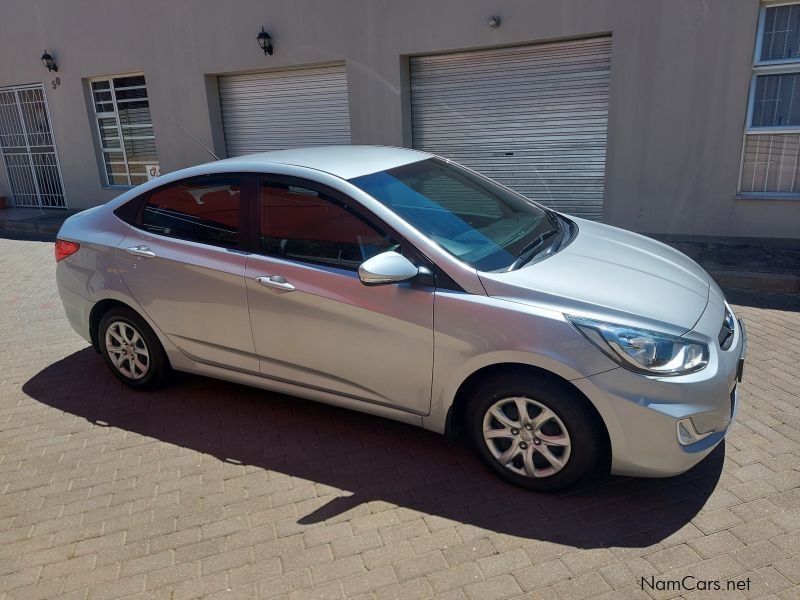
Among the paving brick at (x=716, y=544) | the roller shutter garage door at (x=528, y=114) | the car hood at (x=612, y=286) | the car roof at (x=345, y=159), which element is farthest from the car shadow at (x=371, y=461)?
the roller shutter garage door at (x=528, y=114)

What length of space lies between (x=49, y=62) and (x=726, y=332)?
13.5m

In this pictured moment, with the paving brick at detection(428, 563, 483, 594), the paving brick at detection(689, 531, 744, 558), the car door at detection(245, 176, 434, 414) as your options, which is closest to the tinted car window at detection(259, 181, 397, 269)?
the car door at detection(245, 176, 434, 414)

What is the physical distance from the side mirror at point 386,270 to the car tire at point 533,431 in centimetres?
69

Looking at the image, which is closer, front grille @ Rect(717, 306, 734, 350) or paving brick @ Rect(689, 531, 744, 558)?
paving brick @ Rect(689, 531, 744, 558)

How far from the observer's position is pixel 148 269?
A: 13.4ft

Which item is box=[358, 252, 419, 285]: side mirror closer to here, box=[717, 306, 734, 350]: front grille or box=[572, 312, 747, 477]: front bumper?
box=[572, 312, 747, 477]: front bumper

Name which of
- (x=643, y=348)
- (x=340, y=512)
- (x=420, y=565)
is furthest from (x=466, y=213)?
(x=420, y=565)

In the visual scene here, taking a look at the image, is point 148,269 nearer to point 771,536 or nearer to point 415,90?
point 771,536

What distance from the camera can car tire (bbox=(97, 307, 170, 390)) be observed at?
430 cm

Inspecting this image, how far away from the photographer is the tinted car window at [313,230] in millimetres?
3402

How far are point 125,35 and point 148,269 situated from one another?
9443mm

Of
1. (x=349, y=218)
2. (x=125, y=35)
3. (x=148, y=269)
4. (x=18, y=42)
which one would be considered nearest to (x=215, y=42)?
(x=125, y=35)

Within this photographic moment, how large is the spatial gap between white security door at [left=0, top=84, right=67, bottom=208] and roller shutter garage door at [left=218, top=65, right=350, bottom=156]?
4730mm

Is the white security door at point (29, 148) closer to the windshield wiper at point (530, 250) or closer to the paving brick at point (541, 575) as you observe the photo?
the windshield wiper at point (530, 250)
